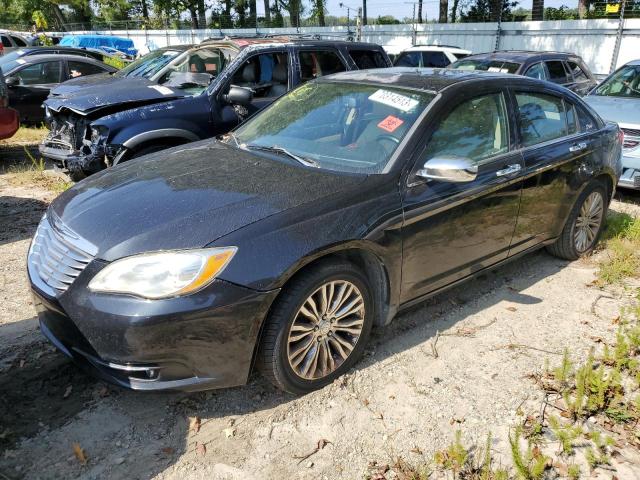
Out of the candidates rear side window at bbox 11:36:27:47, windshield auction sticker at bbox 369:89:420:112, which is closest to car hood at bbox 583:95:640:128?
windshield auction sticker at bbox 369:89:420:112

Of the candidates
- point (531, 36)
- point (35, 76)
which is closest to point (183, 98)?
point (35, 76)

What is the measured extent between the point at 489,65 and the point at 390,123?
737cm

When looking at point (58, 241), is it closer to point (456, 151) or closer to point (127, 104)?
point (456, 151)

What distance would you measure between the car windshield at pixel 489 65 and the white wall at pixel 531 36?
32.3 ft

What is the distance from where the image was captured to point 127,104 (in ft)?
20.5

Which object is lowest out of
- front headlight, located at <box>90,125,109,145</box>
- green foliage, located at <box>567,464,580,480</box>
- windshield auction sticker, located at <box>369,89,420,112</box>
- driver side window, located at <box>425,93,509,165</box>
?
green foliage, located at <box>567,464,580,480</box>

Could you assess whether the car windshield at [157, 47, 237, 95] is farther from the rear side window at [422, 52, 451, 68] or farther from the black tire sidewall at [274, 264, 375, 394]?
the rear side window at [422, 52, 451, 68]

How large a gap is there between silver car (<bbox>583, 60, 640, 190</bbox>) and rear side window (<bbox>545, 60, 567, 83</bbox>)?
1.76m

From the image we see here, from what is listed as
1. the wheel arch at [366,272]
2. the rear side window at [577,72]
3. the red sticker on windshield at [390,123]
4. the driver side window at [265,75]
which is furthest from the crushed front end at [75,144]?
the rear side window at [577,72]

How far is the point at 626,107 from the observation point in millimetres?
7168

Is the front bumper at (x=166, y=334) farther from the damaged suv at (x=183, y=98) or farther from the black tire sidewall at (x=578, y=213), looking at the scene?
the damaged suv at (x=183, y=98)

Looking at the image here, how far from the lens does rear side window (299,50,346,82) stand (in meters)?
6.74

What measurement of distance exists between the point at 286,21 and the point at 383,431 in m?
41.2

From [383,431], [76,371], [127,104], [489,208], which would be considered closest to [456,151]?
[489,208]
